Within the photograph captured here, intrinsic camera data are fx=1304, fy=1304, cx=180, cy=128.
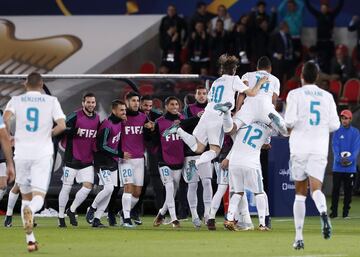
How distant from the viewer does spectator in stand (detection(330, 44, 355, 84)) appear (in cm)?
3353

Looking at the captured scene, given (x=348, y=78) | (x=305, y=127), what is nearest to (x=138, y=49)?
(x=348, y=78)

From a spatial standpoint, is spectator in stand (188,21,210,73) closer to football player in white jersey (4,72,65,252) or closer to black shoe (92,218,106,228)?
black shoe (92,218,106,228)

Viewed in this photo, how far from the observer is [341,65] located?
33531mm

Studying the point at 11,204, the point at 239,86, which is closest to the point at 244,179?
the point at 239,86

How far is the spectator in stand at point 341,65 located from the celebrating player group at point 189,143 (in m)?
9.92

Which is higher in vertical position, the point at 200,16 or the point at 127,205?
the point at 200,16

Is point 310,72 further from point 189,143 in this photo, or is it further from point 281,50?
point 281,50

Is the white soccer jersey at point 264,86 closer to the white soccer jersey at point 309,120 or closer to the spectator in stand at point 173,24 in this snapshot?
the white soccer jersey at point 309,120

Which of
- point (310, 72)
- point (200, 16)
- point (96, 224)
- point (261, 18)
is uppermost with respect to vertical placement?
point (200, 16)

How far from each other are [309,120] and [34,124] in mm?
3481

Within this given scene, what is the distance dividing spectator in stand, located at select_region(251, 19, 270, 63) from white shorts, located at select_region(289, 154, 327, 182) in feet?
55.3

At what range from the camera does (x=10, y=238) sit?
61.1 ft

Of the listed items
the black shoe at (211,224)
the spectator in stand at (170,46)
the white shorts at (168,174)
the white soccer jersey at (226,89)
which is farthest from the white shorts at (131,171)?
Answer: the spectator in stand at (170,46)

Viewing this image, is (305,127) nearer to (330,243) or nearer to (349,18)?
(330,243)
